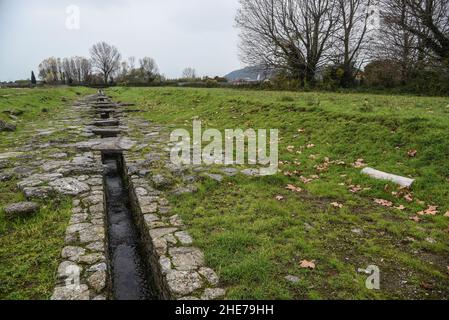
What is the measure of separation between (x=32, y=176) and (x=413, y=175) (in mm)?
7411

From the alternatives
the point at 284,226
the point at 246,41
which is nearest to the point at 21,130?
the point at 284,226

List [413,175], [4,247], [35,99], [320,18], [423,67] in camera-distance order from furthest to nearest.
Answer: [320,18] → [423,67] → [35,99] → [413,175] → [4,247]

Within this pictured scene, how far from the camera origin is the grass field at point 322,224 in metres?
3.37

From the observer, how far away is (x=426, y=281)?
11.3 ft

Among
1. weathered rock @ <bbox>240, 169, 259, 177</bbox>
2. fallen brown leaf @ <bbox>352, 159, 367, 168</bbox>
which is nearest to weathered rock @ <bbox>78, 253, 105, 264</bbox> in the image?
weathered rock @ <bbox>240, 169, 259, 177</bbox>

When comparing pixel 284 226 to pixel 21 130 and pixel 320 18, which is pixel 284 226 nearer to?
pixel 21 130

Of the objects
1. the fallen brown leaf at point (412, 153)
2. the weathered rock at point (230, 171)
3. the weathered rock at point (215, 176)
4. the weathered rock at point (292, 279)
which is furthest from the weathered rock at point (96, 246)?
the fallen brown leaf at point (412, 153)

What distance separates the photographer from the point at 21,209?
4.79m

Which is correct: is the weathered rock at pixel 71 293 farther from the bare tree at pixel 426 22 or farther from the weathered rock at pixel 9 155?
the bare tree at pixel 426 22

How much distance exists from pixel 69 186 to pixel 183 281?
3538 mm

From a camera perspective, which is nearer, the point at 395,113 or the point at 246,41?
the point at 395,113

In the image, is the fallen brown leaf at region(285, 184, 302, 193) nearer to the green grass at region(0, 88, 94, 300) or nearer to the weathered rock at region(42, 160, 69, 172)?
the green grass at region(0, 88, 94, 300)

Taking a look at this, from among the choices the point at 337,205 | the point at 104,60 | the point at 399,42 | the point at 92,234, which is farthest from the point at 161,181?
the point at 104,60

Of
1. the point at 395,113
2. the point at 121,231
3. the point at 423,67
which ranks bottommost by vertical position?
the point at 121,231
